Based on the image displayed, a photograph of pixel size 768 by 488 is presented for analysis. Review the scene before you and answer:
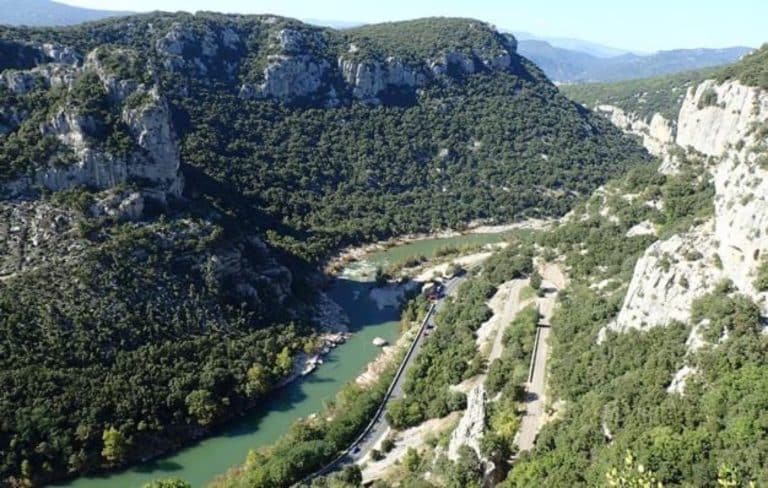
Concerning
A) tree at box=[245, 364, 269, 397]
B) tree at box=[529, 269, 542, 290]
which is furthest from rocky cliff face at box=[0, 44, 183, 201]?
tree at box=[529, 269, 542, 290]

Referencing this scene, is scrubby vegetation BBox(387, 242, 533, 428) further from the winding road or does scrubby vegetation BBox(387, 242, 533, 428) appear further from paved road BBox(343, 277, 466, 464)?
the winding road

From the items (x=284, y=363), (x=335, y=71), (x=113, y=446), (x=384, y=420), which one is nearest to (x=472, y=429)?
(x=384, y=420)

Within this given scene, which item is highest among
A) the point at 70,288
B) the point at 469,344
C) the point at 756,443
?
the point at 756,443

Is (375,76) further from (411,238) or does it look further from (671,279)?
(671,279)

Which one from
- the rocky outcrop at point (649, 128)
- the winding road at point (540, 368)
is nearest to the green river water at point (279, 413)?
the winding road at point (540, 368)

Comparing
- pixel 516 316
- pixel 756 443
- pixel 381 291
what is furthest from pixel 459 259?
pixel 756 443

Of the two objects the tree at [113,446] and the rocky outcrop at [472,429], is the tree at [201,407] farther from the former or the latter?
the rocky outcrop at [472,429]

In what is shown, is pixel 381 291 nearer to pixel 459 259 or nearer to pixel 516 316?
pixel 459 259
